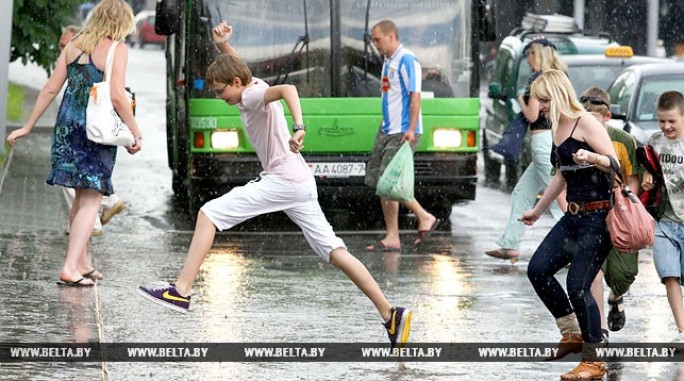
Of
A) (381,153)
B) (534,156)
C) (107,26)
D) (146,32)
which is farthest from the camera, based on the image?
(146,32)

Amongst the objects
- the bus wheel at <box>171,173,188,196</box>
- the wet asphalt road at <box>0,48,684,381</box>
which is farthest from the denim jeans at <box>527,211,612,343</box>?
the bus wheel at <box>171,173,188,196</box>

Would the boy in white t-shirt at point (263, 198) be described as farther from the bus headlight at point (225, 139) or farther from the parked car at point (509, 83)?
the parked car at point (509, 83)

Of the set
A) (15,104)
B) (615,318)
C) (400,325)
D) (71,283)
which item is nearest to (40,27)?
(15,104)

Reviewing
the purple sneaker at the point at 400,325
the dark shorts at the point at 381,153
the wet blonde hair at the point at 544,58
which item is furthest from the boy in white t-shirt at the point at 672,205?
the dark shorts at the point at 381,153

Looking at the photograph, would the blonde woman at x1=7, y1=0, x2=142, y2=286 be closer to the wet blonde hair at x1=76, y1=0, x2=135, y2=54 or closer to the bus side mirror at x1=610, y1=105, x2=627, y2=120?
the wet blonde hair at x1=76, y1=0, x2=135, y2=54

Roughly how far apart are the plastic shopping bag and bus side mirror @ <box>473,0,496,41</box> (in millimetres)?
2165

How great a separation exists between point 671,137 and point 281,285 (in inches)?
122

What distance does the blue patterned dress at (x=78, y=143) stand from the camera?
10.1 metres

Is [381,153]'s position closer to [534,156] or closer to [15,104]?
[534,156]

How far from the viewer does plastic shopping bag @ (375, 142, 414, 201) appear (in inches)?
508

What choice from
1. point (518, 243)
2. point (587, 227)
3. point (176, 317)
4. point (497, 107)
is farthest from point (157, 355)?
point (497, 107)

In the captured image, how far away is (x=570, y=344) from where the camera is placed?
8312 mm

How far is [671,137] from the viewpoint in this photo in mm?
8961

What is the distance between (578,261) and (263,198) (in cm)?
177
